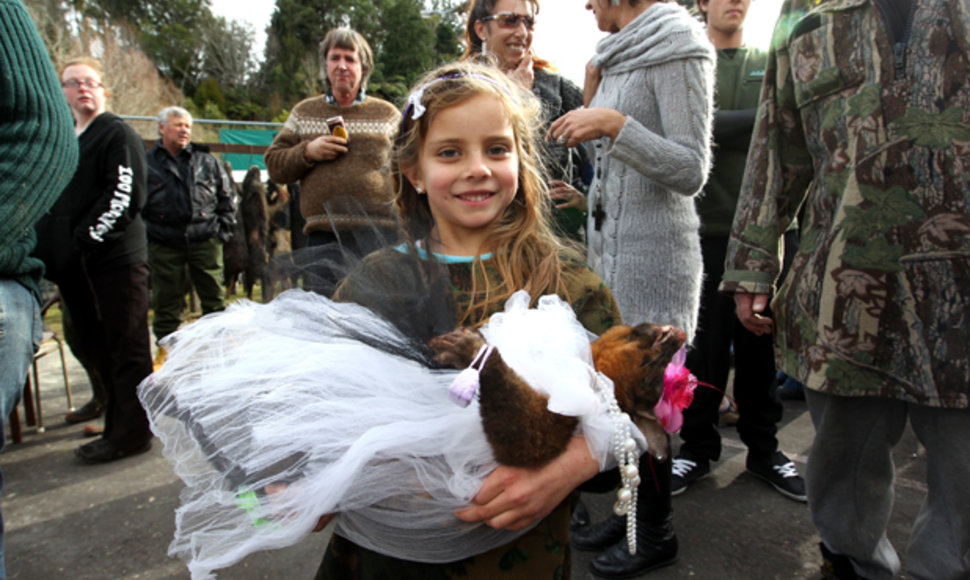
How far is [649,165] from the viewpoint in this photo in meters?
1.93

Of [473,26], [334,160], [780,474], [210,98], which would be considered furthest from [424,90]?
[210,98]

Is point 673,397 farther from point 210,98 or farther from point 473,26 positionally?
point 210,98

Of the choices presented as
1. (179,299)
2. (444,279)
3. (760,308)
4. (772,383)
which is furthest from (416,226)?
(179,299)

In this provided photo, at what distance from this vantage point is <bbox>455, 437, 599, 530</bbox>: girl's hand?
0.91m

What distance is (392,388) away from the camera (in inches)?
35.9

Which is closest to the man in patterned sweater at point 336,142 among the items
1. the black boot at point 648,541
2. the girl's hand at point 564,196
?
the girl's hand at point 564,196

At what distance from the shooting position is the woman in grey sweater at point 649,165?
1949 millimetres

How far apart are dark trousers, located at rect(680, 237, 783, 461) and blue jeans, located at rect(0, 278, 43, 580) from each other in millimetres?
2738

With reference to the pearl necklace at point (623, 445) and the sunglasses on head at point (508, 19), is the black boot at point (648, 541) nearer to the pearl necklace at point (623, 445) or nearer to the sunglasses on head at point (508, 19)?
the pearl necklace at point (623, 445)

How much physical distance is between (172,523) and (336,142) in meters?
2.20

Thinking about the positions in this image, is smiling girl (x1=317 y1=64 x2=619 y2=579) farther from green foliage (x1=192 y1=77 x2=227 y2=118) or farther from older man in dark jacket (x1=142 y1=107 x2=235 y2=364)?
green foliage (x1=192 y1=77 x2=227 y2=118)

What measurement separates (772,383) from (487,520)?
242 centimetres

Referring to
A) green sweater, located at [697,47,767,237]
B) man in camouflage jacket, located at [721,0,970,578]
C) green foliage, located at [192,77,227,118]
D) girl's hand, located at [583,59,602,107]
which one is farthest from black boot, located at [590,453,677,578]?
green foliage, located at [192,77,227,118]

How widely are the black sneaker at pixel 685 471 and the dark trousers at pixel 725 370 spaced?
0.04 meters
